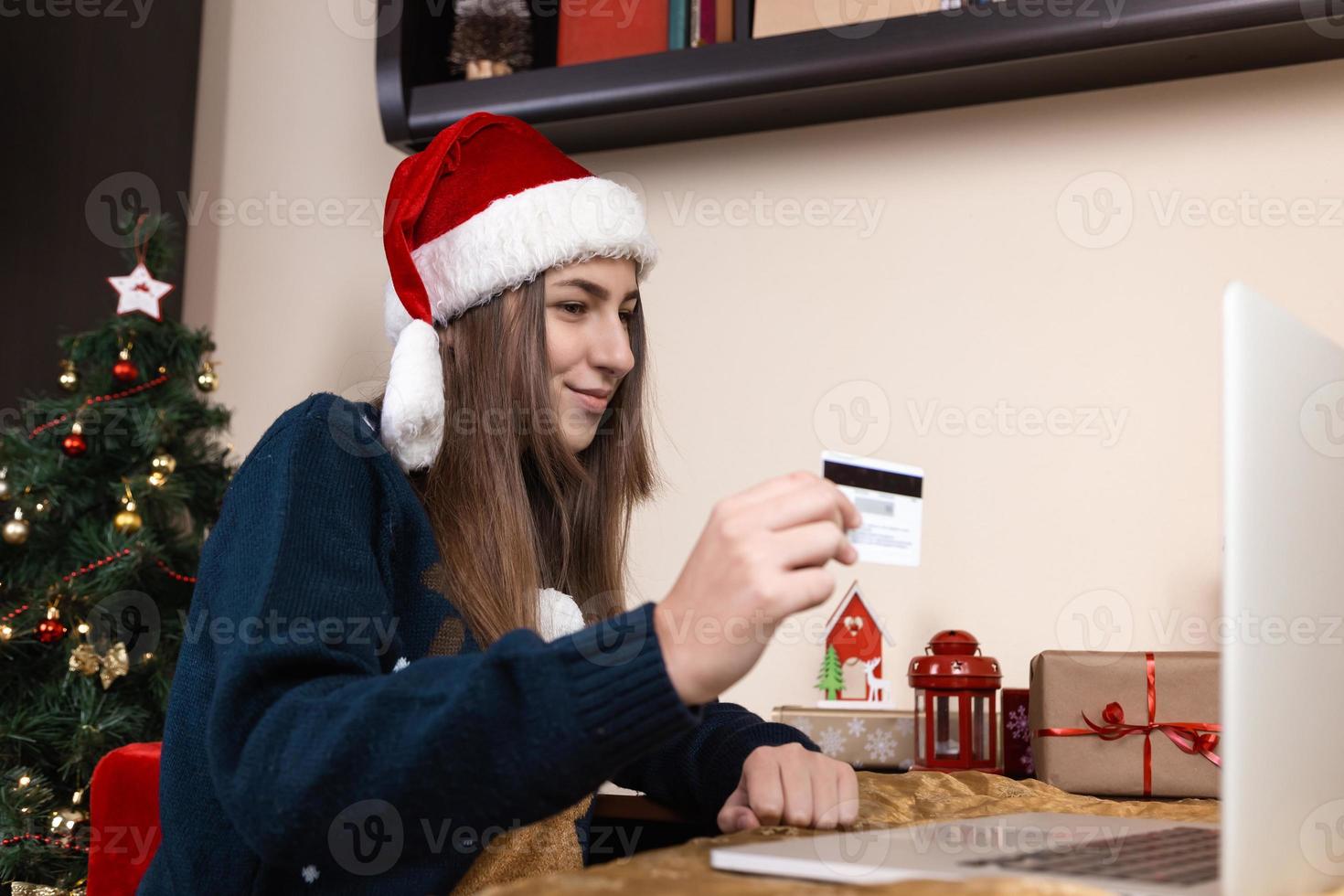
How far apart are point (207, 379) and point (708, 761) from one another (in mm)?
1342

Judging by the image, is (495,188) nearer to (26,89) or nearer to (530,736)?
(530,736)

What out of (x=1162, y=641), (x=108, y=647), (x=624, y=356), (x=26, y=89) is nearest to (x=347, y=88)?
(x=26, y=89)

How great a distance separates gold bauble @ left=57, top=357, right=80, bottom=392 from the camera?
198cm

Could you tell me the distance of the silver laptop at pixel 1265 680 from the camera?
19.5 inches

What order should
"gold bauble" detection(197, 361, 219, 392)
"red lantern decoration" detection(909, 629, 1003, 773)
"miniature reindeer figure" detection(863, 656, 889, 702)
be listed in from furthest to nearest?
1. "gold bauble" detection(197, 361, 219, 392)
2. "miniature reindeer figure" detection(863, 656, 889, 702)
3. "red lantern decoration" detection(909, 629, 1003, 773)

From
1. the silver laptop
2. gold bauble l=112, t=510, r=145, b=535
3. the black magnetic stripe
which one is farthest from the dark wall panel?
the silver laptop

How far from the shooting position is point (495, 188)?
1297mm

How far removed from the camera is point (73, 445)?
6.26ft

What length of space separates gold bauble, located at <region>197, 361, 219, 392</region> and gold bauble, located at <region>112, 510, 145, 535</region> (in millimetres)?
252

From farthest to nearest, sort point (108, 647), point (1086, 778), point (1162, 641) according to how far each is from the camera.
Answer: point (108, 647)
point (1162, 641)
point (1086, 778)

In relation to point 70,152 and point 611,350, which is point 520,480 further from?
point 70,152

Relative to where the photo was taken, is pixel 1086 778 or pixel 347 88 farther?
pixel 347 88

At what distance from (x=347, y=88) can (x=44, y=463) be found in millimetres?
886

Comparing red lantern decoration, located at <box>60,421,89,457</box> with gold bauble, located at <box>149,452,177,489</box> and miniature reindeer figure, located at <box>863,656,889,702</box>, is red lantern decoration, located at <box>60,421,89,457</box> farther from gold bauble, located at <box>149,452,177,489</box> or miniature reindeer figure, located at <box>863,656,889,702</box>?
miniature reindeer figure, located at <box>863,656,889,702</box>
